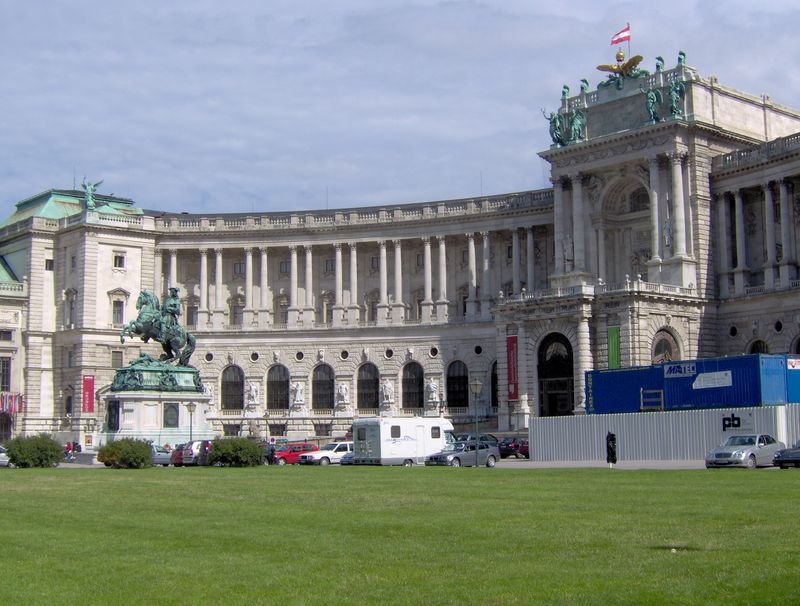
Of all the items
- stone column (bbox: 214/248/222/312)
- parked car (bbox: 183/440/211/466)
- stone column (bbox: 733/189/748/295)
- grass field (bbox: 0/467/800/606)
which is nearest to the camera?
grass field (bbox: 0/467/800/606)

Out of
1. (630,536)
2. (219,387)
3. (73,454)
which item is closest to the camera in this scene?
(630,536)

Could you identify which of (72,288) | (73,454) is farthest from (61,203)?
(73,454)

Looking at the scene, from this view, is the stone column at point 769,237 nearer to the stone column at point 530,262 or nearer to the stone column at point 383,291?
the stone column at point 530,262

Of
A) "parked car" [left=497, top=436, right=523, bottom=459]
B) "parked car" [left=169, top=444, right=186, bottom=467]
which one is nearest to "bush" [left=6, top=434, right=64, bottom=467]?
"parked car" [left=169, top=444, right=186, bottom=467]

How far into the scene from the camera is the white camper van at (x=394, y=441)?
67.7 m

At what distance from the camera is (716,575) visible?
18.7 metres

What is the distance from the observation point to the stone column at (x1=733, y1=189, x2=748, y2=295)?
3423 inches

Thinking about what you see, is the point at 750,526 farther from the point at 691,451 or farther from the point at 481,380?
the point at 481,380

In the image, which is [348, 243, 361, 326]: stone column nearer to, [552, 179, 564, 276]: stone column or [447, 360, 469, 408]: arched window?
[447, 360, 469, 408]: arched window

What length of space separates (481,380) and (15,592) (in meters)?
84.3

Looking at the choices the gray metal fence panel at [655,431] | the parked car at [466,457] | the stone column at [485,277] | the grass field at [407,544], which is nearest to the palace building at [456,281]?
the stone column at [485,277]

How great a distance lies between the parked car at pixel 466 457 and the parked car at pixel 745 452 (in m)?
14.5

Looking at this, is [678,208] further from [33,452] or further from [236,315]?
[33,452]

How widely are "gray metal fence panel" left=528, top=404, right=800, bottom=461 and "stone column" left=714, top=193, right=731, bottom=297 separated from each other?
83.8 feet
